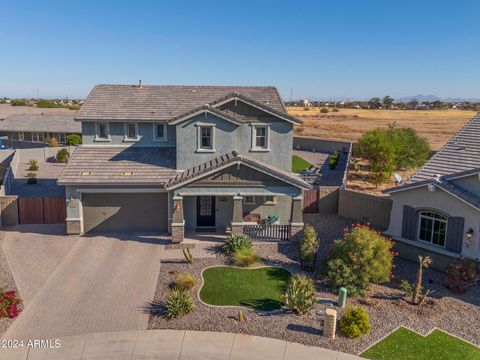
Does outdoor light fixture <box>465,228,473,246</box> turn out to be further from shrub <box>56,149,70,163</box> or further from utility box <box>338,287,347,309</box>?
shrub <box>56,149,70,163</box>

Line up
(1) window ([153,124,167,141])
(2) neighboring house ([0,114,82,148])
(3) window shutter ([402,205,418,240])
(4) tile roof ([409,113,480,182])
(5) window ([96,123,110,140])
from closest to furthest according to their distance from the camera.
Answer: (3) window shutter ([402,205,418,240]), (4) tile roof ([409,113,480,182]), (5) window ([96,123,110,140]), (1) window ([153,124,167,141]), (2) neighboring house ([0,114,82,148])

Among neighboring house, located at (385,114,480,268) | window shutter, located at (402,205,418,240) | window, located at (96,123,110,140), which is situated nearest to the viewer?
neighboring house, located at (385,114,480,268)

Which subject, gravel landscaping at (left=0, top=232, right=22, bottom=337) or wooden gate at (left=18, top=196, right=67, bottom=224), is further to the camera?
wooden gate at (left=18, top=196, right=67, bottom=224)

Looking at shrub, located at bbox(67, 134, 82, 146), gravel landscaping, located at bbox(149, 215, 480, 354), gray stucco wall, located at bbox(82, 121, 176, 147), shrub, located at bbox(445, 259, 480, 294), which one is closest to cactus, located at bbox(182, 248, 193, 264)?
gravel landscaping, located at bbox(149, 215, 480, 354)

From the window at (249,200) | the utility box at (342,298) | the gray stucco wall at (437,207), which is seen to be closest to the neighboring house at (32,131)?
the window at (249,200)

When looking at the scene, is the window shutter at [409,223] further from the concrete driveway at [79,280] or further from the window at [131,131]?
the window at [131,131]

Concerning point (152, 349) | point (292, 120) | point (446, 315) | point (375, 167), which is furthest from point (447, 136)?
point (152, 349)

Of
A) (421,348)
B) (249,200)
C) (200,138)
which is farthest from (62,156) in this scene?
(421,348)
